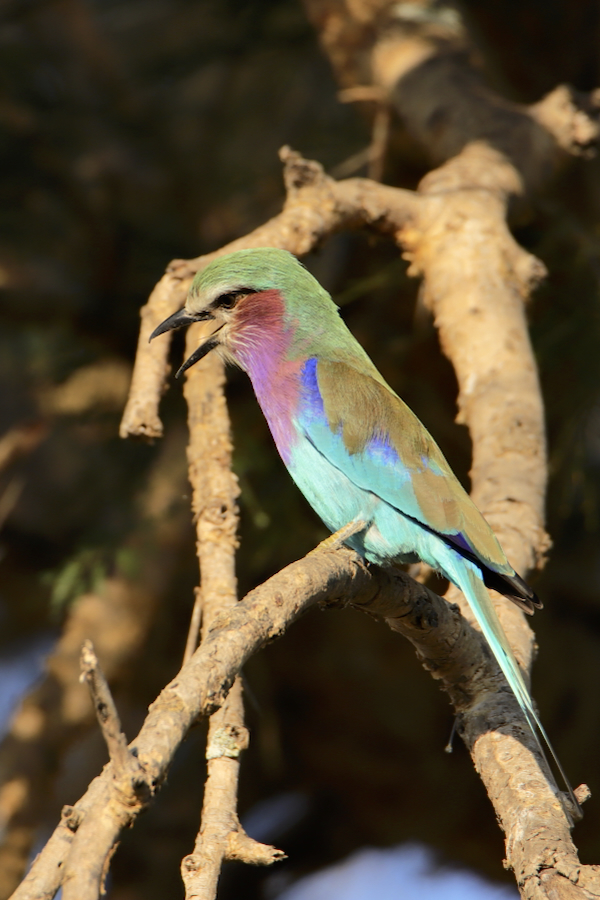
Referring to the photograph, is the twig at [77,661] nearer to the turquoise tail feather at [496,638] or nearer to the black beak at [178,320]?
the black beak at [178,320]

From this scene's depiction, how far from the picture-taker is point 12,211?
5.08 meters

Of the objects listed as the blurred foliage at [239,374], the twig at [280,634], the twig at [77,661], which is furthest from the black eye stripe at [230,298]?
the twig at [77,661]

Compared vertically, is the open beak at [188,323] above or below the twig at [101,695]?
above

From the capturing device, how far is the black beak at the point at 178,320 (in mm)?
2623

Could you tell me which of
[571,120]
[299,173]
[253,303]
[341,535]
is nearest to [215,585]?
[341,535]

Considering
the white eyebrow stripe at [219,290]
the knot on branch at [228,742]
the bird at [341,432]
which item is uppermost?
the white eyebrow stripe at [219,290]

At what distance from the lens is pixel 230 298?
113 inches

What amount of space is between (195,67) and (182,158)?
1.86 feet

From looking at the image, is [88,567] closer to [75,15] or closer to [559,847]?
[559,847]

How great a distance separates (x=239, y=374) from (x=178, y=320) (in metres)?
1.92

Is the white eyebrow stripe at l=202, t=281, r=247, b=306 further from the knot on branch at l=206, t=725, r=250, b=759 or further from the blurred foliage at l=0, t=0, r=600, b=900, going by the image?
the blurred foliage at l=0, t=0, r=600, b=900

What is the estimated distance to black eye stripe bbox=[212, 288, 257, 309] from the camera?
2828 mm

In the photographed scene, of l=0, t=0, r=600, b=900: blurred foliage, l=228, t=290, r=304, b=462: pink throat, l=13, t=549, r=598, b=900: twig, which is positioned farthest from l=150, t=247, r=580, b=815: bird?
l=0, t=0, r=600, b=900: blurred foliage

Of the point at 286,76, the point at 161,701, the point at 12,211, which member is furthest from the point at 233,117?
the point at 161,701
